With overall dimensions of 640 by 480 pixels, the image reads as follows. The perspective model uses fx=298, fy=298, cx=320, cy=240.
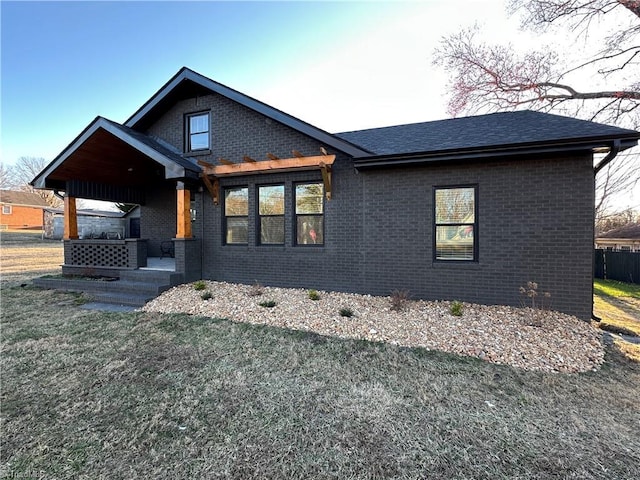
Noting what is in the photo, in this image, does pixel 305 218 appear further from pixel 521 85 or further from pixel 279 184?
pixel 521 85

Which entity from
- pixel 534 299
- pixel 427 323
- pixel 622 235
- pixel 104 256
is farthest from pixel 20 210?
pixel 622 235

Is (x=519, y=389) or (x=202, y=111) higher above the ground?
(x=202, y=111)

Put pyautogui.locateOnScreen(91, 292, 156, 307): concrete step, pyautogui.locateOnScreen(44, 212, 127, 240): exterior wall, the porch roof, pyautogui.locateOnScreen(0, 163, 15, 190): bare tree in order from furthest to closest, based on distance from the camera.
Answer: pyautogui.locateOnScreen(0, 163, 15, 190): bare tree, pyautogui.locateOnScreen(44, 212, 127, 240): exterior wall, the porch roof, pyautogui.locateOnScreen(91, 292, 156, 307): concrete step

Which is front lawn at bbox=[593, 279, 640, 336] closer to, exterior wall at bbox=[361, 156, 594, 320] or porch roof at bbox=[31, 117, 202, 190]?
exterior wall at bbox=[361, 156, 594, 320]

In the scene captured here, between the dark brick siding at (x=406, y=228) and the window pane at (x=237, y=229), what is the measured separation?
261 mm

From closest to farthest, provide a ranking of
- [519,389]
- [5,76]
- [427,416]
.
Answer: [427,416] < [519,389] < [5,76]

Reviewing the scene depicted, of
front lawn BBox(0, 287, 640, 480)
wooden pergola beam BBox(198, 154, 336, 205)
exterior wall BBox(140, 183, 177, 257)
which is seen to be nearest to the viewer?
front lawn BBox(0, 287, 640, 480)

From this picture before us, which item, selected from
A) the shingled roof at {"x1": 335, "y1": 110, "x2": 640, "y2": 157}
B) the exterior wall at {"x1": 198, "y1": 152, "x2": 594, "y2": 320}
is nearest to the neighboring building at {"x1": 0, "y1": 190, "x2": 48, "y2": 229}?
the exterior wall at {"x1": 198, "y1": 152, "x2": 594, "y2": 320}

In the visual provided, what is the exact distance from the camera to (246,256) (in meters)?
8.35

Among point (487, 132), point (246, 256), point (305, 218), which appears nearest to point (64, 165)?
point (246, 256)

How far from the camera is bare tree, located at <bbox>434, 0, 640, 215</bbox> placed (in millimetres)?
11250

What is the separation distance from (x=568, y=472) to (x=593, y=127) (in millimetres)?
6416

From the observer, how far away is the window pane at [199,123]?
29.6 ft

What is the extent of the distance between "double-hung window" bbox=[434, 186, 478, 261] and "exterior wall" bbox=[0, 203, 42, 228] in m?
47.3
